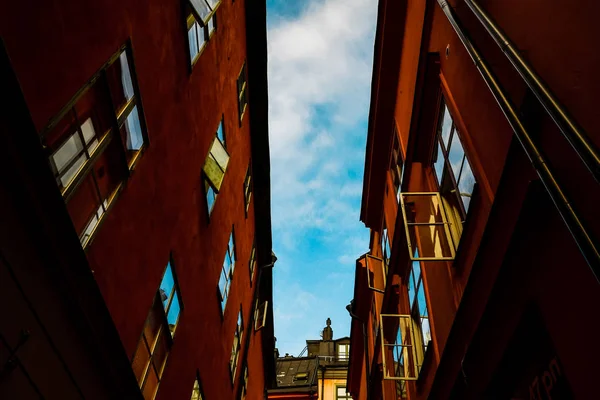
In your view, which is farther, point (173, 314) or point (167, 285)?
point (173, 314)

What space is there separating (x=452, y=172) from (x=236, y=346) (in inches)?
385

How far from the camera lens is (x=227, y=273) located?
13.5 meters

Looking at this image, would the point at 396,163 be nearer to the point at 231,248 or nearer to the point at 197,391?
the point at 231,248

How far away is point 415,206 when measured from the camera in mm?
10430

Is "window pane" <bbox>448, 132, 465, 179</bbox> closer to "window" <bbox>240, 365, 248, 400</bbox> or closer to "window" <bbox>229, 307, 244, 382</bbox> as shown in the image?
"window" <bbox>229, 307, 244, 382</bbox>

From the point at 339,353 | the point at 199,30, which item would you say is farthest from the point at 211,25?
the point at 339,353

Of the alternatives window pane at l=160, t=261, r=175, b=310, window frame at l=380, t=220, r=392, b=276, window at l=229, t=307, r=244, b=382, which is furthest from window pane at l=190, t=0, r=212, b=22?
window at l=229, t=307, r=244, b=382

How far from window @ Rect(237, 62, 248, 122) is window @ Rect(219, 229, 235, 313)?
159 inches

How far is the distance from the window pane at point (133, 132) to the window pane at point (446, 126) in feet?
18.6

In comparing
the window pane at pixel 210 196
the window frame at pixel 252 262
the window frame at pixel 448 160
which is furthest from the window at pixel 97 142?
the window frame at pixel 252 262

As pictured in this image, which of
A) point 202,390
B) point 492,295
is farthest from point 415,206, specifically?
point 202,390

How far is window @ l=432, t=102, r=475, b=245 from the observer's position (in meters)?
7.70

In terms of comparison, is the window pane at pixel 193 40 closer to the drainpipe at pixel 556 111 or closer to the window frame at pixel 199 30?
the window frame at pixel 199 30

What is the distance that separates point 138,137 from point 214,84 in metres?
4.69
